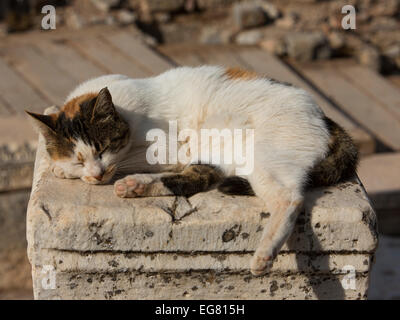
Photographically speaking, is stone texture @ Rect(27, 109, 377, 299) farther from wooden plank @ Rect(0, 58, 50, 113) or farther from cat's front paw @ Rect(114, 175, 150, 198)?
wooden plank @ Rect(0, 58, 50, 113)

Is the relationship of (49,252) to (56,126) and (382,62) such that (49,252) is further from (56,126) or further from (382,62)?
(382,62)

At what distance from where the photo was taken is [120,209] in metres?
Answer: 2.07

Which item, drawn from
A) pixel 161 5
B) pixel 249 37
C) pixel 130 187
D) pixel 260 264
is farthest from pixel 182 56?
pixel 260 264

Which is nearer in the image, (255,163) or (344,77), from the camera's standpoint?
(255,163)

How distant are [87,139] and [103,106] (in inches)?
5.4

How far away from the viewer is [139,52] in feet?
16.4

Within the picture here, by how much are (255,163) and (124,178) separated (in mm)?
468

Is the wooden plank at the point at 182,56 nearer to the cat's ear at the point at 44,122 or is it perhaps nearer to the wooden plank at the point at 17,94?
the wooden plank at the point at 17,94

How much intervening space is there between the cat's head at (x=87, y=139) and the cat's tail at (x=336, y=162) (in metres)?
0.73

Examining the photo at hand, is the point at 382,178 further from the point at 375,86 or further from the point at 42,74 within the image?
the point at 42,74

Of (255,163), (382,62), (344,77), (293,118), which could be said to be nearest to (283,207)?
(255,163)

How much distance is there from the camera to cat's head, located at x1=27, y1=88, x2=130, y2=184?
7.36 ft

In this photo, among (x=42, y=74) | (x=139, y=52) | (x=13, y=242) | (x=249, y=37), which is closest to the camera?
(x=13, y=242)

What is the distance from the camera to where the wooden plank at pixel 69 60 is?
466cm
